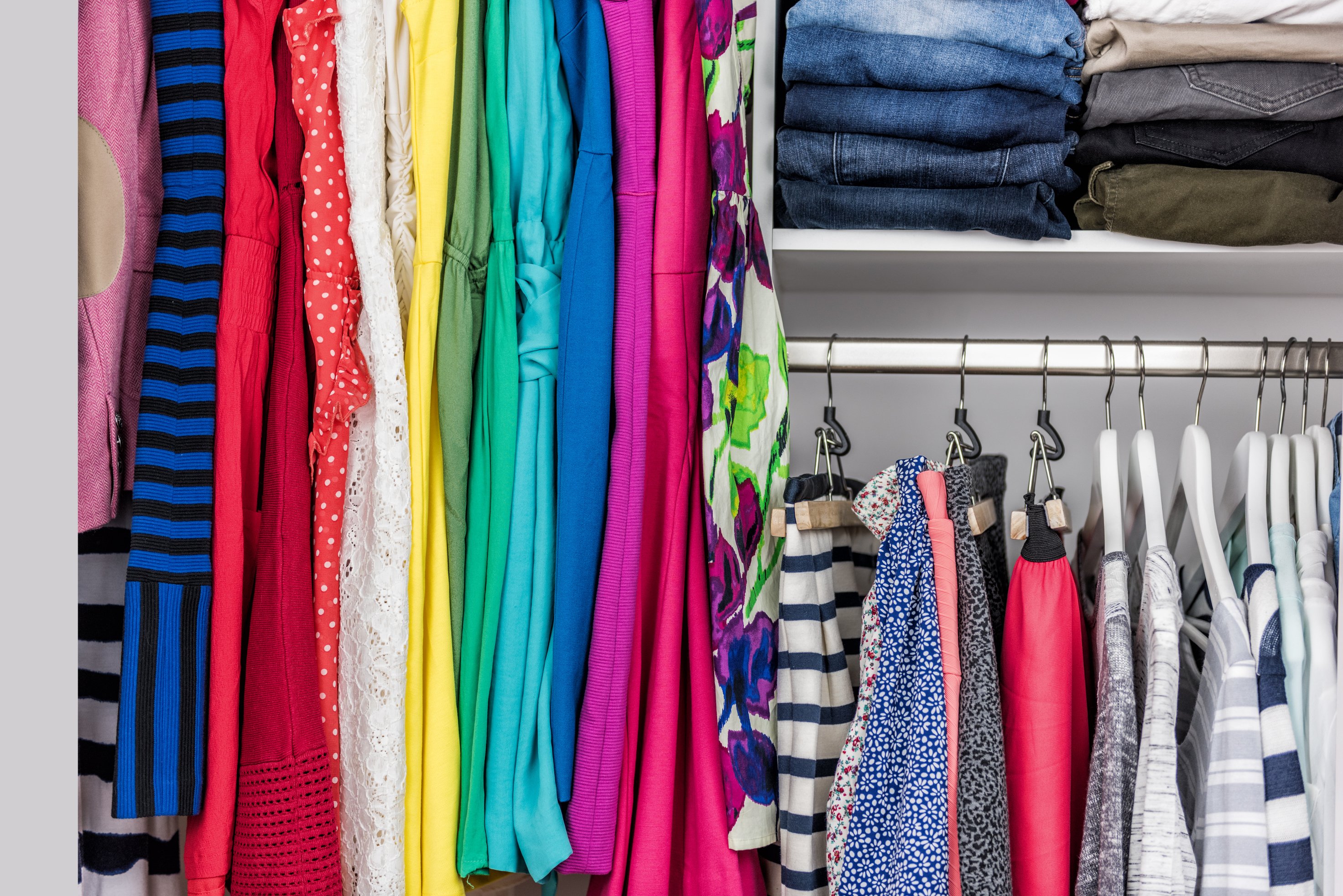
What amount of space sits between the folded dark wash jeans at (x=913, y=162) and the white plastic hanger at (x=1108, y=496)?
0.18m

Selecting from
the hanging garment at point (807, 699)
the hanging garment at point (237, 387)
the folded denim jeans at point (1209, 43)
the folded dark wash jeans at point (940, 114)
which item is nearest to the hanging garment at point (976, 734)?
the hanging garment at point (807, 699)

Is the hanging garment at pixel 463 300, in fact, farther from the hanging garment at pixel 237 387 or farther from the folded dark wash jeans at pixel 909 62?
the folded dark wash jeans at pixel 909 62

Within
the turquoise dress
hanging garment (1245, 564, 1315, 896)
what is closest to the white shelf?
the turquoise dress

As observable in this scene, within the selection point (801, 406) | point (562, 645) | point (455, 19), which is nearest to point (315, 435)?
point (562, 645)

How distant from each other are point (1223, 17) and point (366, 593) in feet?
3.09

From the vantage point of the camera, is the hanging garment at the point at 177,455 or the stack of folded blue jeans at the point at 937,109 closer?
the hanging garment at the point at 177,455

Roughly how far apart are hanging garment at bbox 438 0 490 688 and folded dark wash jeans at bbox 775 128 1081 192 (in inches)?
11.4

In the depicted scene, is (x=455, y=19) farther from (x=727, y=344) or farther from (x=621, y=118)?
(x=727, y=344)

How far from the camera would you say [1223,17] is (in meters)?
0.82

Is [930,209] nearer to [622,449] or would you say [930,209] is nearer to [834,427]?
[834,427]

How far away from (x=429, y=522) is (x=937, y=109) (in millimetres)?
605

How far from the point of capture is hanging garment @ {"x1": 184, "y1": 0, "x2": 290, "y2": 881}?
2.23 ft

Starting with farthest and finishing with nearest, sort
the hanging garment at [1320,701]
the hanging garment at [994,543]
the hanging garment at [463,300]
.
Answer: the hanging garment at [994,543] → the hanging garment at [463,300] → the hanging garment at [1320,701]

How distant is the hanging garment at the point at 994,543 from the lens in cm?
86
